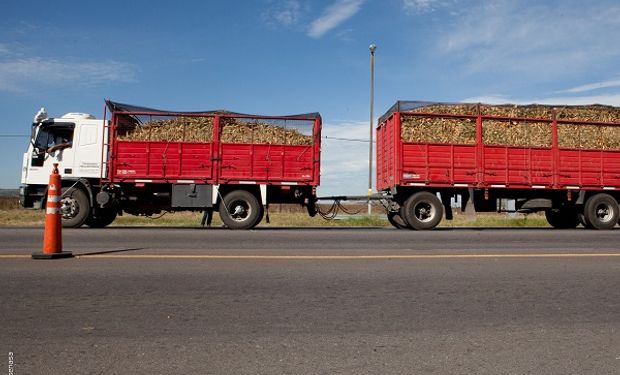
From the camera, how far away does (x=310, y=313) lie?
4.09 metres

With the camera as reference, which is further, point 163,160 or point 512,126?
point 512,126

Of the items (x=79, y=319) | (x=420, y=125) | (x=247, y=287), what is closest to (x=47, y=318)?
(x=79, y=319)

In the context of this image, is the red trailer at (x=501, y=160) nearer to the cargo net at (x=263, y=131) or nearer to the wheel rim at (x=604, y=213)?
the wheel rim at (x=604, y=213)

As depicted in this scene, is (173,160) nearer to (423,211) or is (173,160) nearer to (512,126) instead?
(423,211)

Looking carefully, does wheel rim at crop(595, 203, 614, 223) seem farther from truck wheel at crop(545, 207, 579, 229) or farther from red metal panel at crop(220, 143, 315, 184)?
red metal panel at crop(220, 143, 315, 184)

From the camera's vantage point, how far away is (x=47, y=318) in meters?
3.88

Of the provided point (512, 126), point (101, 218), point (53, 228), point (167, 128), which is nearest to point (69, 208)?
point (101, 218)

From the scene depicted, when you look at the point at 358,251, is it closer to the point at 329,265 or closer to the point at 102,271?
the point at 329,265

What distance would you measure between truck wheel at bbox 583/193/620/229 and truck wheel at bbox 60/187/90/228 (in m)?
13.7

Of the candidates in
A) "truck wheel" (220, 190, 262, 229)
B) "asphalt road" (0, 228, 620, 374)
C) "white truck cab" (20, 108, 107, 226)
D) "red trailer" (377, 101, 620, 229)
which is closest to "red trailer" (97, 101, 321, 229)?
"truck wheel" (220, 190, 262, 229)

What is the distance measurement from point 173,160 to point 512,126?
30.8ft

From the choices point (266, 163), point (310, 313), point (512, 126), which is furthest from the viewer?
point (512, 126)

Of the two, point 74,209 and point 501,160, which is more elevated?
point 501,160

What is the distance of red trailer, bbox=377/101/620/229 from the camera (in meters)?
14.9
